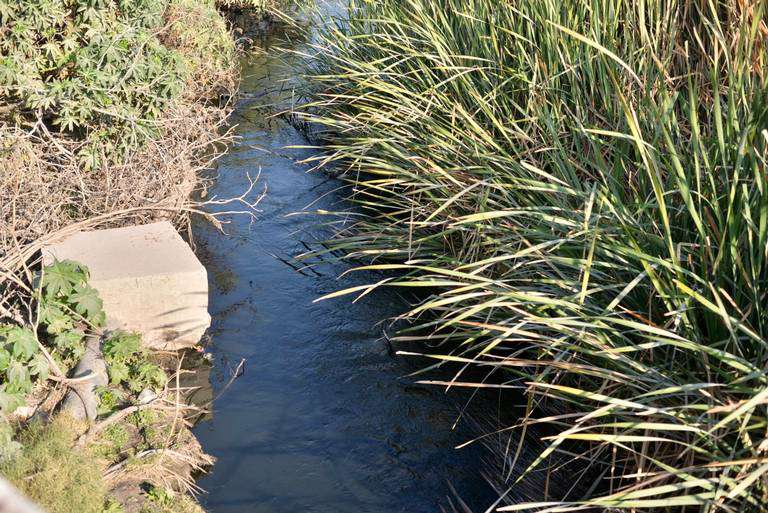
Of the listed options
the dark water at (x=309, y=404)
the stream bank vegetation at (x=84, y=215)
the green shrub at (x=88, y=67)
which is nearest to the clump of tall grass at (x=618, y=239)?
the dark water at (x=309, y=404)

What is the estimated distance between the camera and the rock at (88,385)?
4.05 m

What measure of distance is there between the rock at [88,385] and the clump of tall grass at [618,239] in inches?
62.9

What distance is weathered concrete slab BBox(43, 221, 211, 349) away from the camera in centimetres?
481

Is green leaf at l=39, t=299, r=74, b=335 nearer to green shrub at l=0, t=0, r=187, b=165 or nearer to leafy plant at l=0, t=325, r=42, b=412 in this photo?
leafy plant at l=0, t=325, r=42, b=412

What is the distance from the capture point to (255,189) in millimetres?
7422

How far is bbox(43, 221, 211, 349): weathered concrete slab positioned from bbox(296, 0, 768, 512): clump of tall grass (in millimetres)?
1082

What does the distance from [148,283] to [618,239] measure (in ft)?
8.92

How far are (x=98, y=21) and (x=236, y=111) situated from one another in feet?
→ 12.2

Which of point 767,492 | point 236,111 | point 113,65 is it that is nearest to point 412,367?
point 767,492

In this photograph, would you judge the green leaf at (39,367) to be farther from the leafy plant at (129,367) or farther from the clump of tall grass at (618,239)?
the clump of tall grass at (618,239)

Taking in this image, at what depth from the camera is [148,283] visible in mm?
4824

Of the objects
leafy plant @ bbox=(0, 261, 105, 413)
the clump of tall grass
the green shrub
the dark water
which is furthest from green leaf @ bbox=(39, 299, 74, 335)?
the clump of tall grass

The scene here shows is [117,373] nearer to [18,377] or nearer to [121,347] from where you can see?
[121,347]

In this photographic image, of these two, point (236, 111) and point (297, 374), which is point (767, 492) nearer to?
point (297, 374)
